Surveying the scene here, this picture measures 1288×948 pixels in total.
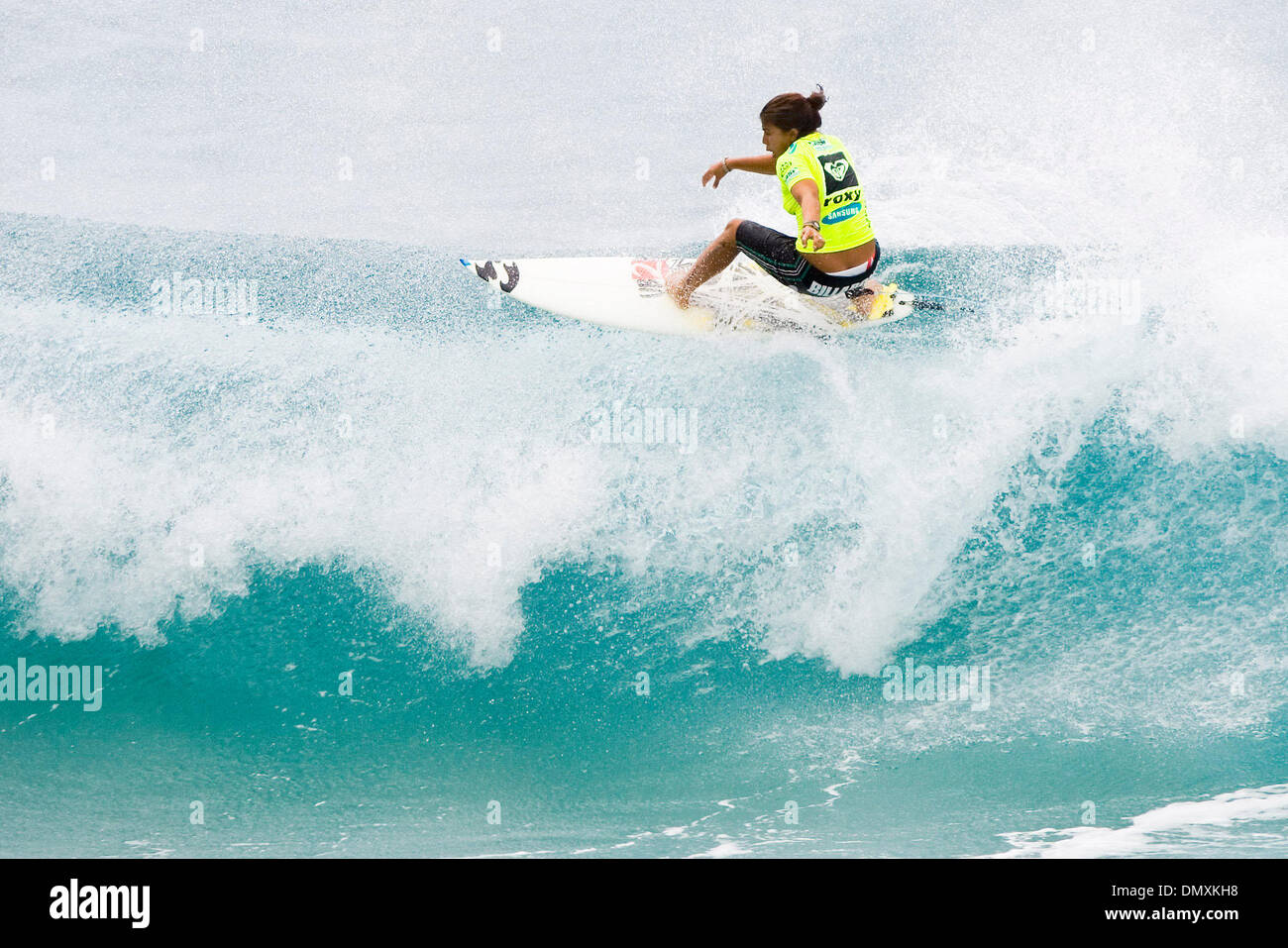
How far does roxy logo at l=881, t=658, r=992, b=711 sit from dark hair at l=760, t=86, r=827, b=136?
2890 mm

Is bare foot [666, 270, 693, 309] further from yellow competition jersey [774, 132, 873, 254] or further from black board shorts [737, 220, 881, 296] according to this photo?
yellow competition jersey [774, 132, 873, 254]

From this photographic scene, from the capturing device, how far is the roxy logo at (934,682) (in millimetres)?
5371

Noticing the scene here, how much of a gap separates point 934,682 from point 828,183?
2.73 meters

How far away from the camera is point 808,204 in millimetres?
4578

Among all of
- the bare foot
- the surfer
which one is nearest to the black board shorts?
the surfer

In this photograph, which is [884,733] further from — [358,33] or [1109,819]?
[358,33]

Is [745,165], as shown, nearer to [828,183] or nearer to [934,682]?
[828,183]

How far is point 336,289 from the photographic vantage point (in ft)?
21.1

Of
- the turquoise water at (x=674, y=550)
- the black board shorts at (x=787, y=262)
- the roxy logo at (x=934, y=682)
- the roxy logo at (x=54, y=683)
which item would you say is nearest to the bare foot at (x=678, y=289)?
the turquoise water at (x=674, y=550)

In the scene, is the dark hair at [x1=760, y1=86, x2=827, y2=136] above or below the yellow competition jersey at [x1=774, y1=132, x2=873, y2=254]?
above

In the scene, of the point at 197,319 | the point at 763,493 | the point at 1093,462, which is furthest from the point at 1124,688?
the point at 197,319

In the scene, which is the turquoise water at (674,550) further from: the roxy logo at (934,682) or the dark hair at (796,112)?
the dark hair at (796,112)

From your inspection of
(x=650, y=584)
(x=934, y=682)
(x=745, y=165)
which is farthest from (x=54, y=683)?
(x=934, y=682)

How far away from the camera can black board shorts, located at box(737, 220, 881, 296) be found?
5043 mm
